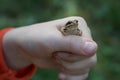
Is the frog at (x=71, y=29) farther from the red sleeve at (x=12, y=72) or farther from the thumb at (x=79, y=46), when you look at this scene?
the red sleeve at (x=12, y=72)

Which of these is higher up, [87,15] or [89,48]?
[89,48]

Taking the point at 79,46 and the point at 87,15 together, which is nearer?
the point at 79,46

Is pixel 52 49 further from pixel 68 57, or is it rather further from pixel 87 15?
pixel 87 15

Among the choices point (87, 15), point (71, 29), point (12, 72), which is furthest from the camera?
point (87, 15)

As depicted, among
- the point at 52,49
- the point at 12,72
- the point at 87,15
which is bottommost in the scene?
the point at 87,15

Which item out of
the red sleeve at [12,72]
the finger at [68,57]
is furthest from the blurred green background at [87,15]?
the finger at [68,57]

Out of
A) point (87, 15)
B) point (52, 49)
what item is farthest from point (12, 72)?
point (87, 15)

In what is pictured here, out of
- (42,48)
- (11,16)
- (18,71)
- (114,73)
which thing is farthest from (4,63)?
(11,16)
